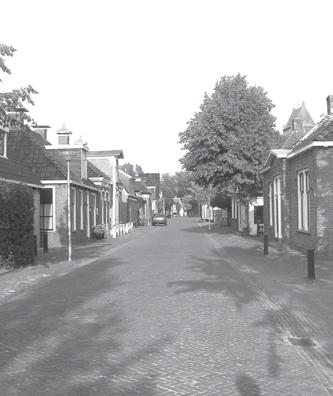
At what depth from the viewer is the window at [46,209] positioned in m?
25.7

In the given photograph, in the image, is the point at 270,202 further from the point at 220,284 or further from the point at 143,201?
the point at 143,201

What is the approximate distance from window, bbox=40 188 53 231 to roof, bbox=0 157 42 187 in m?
3.04

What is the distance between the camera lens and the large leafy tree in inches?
1179

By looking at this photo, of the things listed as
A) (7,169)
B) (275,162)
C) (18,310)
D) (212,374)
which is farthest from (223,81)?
(212,374)

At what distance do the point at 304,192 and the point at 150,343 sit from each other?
46.0 ft

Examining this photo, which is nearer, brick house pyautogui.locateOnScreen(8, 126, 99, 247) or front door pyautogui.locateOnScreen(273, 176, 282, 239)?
front door pyautogui.locateOnScreen(273, 176, 282, 239)

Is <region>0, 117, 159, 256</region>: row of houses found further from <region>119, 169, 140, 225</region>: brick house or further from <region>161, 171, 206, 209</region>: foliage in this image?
<region>161, 171, 206, 209</region>: foliage

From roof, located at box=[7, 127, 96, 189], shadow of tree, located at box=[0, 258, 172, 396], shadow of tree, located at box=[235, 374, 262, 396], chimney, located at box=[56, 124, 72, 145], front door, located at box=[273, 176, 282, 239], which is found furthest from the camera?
chimney, located at box=[56, 124, 72, 145]

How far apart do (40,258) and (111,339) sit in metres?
12.7

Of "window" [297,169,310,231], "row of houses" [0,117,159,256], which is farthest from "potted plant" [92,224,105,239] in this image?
"window" [297,169,310,231]

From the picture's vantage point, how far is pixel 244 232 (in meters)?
34.6

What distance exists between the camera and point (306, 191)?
62.6 feet

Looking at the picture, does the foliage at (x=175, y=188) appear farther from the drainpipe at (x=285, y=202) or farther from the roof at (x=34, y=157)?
the drainpipe at (x=285, y=202)

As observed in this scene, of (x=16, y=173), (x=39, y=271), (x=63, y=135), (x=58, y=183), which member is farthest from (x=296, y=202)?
(x=63, y=135)
